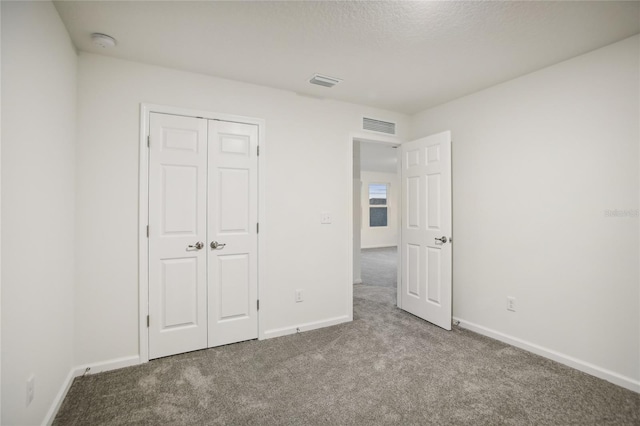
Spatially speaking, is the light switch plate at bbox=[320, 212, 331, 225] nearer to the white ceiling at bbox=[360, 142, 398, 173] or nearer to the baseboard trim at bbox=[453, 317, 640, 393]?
the baseboard trim at bbox=[453, 317, 640, 393]

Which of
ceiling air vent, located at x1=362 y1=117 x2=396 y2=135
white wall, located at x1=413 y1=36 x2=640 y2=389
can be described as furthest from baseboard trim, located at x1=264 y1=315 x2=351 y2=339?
ceiling air vent, located at x1=362 y1=117 x2=396 y2=135

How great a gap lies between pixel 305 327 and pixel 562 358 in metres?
2.27

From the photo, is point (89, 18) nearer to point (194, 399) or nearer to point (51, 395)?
point (51, 395)

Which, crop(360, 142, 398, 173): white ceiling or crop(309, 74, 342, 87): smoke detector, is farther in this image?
crop(360, 142, 398, 173): white ceiling

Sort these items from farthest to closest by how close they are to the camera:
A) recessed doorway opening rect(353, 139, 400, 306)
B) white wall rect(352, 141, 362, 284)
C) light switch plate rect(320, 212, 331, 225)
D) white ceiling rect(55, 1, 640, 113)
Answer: recessed doorway opening rect(353, 139, 400, 306), white wall rect(352, 141, 362, 284), light switch plate rect(320, 212, 331, 225), white ceiling rect(55, 1, 640, 113)

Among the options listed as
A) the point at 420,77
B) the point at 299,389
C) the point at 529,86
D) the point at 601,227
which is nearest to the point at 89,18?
the point at 420,77

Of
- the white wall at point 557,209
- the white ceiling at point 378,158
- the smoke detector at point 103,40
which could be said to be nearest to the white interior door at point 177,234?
the smoke detector at point 103,40

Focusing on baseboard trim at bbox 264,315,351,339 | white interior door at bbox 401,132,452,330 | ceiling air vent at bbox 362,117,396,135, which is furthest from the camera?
ceiling air vent at bbox 362,117,396,135

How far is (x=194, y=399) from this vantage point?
206cm

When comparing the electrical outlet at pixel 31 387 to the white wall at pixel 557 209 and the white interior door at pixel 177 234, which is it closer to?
the white interior door at pixel 177 234

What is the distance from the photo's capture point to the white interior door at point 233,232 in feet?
9.23

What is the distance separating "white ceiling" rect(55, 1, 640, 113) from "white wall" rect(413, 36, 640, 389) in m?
0.32

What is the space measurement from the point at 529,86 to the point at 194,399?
3.71m

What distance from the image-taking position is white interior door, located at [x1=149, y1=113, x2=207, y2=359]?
102 inches
